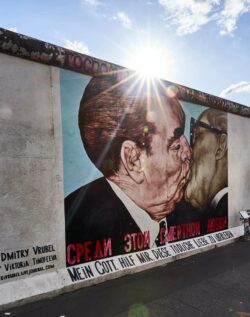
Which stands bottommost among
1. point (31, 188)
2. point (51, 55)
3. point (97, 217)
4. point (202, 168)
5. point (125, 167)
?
point (97, 217)

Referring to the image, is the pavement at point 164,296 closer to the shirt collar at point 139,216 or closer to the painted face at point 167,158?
the shirt collar at point 139,216

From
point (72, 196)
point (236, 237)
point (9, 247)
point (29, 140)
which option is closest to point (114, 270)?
point (72, 196)

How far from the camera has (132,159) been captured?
6746 mm

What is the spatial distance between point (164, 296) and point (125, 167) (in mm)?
2435

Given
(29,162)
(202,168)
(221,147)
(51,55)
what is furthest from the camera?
(221,147)

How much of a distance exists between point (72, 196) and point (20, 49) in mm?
2370

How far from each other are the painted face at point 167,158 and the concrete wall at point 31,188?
216cm

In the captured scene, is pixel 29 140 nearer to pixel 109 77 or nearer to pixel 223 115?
pixel 109 77

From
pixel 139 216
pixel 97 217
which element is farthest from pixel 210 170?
pixel 97 217

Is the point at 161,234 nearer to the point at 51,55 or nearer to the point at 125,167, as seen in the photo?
the point at 125,167

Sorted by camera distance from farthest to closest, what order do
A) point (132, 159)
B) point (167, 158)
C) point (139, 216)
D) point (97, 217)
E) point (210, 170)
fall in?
point (210, 170) → point (167, 158) → point (139, 216) → point (132, 159) → point (97, 217)

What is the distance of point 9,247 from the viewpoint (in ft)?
15.8

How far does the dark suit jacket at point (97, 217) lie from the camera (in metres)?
5.68

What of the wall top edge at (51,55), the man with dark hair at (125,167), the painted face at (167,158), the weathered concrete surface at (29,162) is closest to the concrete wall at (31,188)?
the weathered concrete surface at (29,162)
